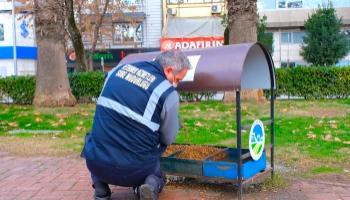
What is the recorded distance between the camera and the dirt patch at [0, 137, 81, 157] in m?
7.99

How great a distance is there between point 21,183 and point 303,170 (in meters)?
3.46

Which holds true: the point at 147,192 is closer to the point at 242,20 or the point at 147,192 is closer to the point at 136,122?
the point at 136,122

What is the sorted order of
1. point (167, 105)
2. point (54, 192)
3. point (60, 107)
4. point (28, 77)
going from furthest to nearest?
point (28, 77) < point (60, 107) < point (54, 192) < point (167, 105)

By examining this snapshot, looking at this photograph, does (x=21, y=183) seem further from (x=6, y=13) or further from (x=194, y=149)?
(x=6, y=13)

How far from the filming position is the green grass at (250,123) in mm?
7762

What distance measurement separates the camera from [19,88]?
17.3 metres

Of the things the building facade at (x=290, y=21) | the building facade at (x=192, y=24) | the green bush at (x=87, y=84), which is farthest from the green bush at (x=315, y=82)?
the building facade at (x=290, y=21)

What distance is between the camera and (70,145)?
8562mm

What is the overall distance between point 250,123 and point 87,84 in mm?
9275

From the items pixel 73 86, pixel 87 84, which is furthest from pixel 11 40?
pixel 87 84

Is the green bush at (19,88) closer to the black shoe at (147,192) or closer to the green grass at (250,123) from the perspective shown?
the green grass at (250,123)

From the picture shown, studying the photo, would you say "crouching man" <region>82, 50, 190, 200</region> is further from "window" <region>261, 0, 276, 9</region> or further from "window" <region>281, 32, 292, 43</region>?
"window" <region>281, 32, 292, 43</region>

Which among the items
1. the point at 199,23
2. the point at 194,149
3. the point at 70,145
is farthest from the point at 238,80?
the point at 199,23

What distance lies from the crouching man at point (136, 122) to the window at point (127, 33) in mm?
33487
